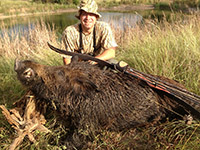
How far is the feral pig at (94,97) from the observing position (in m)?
1.84

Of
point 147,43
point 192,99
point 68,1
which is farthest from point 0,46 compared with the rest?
point 68,1

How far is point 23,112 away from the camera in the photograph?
231 cm

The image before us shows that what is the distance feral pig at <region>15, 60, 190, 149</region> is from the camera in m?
1.84

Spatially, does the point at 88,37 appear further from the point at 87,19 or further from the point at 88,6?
the point at 88,6

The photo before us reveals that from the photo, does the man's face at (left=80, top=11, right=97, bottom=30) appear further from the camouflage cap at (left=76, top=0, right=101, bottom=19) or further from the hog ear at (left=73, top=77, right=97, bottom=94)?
the hog ear at (left=73, top=77, right=97, bottom=94)

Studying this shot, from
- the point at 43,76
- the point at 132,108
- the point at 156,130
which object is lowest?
the point at 156,130

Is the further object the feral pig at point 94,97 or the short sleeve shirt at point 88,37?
the short sleeve shirt at point 88,37

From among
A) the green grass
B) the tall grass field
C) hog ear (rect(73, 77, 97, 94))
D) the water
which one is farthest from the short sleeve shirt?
the green grass

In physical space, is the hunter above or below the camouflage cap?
below

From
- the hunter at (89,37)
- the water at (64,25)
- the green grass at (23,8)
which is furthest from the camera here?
the green grass at (23,8)

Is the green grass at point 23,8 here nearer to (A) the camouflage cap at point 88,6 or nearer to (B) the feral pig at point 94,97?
(A) the camouflage cap at point 88,6

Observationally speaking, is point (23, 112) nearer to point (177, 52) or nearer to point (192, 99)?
point (192, 99)

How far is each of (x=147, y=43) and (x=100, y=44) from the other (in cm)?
141

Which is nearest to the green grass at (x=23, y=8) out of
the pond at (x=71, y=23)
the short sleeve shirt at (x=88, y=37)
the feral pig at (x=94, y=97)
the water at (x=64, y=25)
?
the pond at (x=71, y=23)
